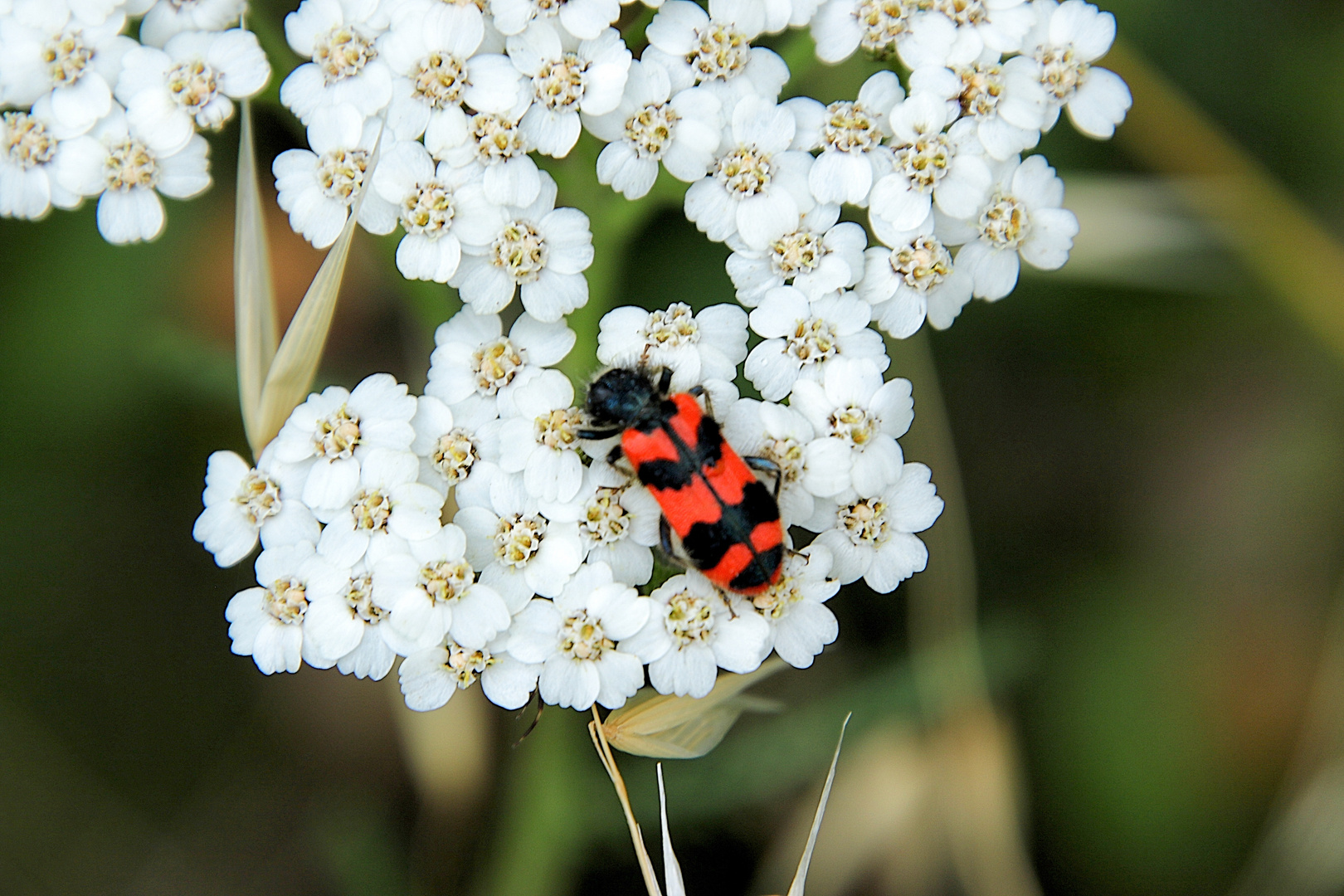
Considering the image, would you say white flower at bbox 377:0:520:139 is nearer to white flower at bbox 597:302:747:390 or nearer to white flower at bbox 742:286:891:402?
white flower at bbox 597:302:747:390

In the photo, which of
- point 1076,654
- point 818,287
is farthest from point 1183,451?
point 818,287

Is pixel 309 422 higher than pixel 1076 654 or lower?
lower

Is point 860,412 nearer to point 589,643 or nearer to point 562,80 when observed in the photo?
point 589,643

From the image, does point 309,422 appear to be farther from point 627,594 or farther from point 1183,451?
point 1183,451

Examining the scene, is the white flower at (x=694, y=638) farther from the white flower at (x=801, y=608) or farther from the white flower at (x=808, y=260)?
the white flower at (x=808, y=260)

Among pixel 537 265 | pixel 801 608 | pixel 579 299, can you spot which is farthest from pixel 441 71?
pixel 801 608

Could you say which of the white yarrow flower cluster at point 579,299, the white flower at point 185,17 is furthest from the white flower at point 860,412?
the white flower at point 185,17
